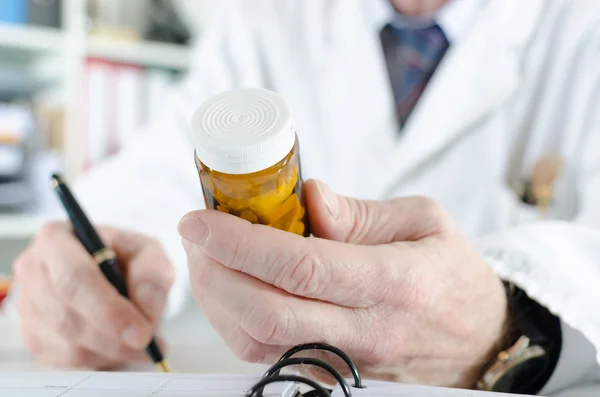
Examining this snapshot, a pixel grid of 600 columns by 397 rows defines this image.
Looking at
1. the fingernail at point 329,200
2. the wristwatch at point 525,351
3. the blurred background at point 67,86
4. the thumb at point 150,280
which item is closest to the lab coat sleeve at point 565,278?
the wristwatch at point 525,351

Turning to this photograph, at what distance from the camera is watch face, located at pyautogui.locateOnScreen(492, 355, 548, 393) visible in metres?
0.33

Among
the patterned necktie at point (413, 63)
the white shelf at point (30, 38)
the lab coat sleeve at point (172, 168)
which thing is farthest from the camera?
the white shelf at point (30, 38)

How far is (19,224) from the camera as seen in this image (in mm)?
1201

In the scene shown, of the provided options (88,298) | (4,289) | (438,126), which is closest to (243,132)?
(88,298)

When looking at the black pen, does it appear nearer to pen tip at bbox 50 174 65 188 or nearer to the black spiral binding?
pen tip at bbox 50 174 65 188

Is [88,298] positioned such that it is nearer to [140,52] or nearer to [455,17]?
[455,17]

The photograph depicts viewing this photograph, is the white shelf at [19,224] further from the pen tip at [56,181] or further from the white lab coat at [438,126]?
the pen tip at [56,181]

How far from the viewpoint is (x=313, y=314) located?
264 mm

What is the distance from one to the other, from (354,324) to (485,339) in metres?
0.11

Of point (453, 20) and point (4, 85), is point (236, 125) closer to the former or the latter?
point (453, 20)

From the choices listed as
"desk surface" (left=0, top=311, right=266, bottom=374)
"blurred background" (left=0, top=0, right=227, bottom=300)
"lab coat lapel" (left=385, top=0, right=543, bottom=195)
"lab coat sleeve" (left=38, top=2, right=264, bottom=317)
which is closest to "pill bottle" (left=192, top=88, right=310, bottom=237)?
"desk surface" (left=0, top=311, right=266, bottom=374)

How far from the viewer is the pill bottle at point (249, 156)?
0.22 m

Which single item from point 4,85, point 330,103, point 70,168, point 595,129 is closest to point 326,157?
point 330,103

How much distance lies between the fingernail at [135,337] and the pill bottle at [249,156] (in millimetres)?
169
